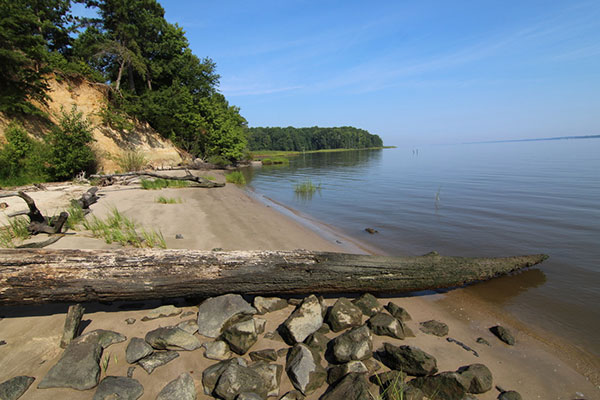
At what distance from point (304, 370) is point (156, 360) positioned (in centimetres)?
176

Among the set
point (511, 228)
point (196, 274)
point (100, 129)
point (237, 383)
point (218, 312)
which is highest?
point (100, 129)

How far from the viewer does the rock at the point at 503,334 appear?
161 inches

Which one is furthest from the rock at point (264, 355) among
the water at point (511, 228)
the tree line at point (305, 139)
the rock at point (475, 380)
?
the tree line at point (305, 139)

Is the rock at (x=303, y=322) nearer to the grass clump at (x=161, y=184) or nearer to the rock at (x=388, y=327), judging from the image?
the rock at (x=388, y=327)

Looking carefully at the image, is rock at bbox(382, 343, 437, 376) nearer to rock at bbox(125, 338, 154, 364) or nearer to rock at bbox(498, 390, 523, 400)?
rock at bbox(498, 390, 523, 400)

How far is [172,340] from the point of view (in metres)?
3.49

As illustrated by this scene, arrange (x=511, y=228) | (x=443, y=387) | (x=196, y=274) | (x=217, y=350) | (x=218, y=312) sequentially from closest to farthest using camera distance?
(x=443, y=387) → (x=217, y=350) → (x=218, y=312) → (x=196, y=274) → (x=511, y=228)

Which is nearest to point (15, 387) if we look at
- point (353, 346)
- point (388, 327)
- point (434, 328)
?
point (353, 346)

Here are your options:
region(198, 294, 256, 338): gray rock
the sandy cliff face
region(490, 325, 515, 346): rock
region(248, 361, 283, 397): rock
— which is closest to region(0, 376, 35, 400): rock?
region(198, 294, 256, 338): gray rock

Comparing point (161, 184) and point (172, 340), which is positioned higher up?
point (161, 184)

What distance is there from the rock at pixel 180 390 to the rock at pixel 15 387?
1396 millimetres

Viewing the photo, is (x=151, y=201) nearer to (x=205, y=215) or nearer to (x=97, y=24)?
(x=205, y=215)

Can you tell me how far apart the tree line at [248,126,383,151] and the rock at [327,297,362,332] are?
138607mm

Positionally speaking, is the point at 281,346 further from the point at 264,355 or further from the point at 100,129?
the point at 100,129
